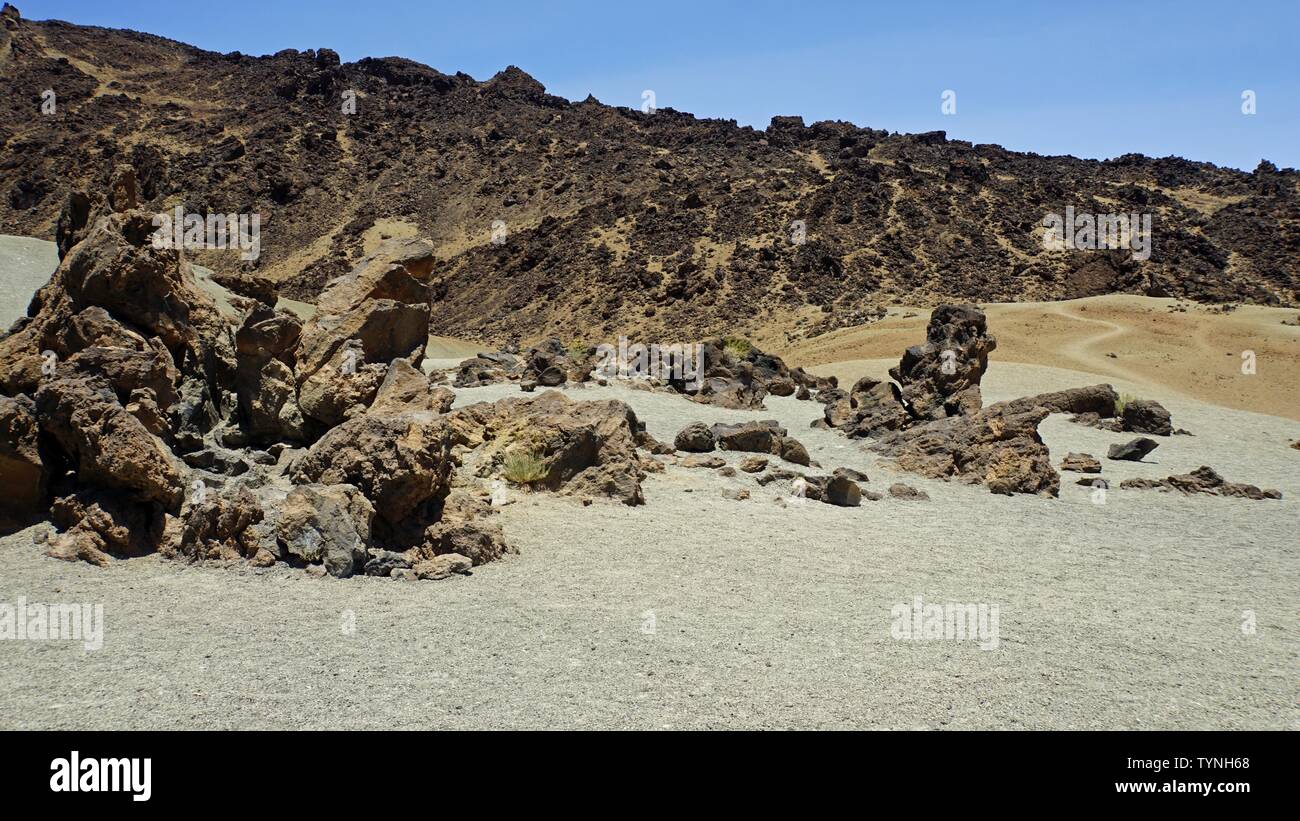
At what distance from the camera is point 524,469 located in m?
9.09

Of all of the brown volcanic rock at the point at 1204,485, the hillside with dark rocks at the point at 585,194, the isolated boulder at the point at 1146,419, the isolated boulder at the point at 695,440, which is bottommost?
the brown volcanic rock at the point at 1204,485

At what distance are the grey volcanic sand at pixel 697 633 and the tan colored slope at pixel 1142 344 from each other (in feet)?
58.2

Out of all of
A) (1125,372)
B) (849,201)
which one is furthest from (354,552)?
(849,201)

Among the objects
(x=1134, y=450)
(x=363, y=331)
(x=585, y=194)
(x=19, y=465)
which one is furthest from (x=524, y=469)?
(x=585, y=194)

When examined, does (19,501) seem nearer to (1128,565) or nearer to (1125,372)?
(1128,565)

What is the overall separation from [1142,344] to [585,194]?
3127 centimetres

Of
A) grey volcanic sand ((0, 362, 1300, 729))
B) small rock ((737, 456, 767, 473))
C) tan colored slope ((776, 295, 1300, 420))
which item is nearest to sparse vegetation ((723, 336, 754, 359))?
tan colored slope ((776, 295, 1300, 420))

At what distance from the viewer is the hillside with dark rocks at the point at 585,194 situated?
129ft

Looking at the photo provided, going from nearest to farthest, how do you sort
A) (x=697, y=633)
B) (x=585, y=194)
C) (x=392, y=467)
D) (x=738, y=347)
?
(x=697, y=633), (x=392, y=467), (x=738, y=347), (x=585, y=194)

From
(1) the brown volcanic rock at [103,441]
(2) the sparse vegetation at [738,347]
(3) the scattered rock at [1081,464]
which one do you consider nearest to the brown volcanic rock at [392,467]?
(1) the brown volcanic rock at [103,441]

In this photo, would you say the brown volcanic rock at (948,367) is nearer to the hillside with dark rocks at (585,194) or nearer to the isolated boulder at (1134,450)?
the isolated boulder at (1134,450)

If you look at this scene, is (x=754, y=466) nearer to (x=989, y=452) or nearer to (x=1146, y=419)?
(x=989, y=452)

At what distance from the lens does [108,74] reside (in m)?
68.8

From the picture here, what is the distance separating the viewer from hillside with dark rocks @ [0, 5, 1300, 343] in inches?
1547
